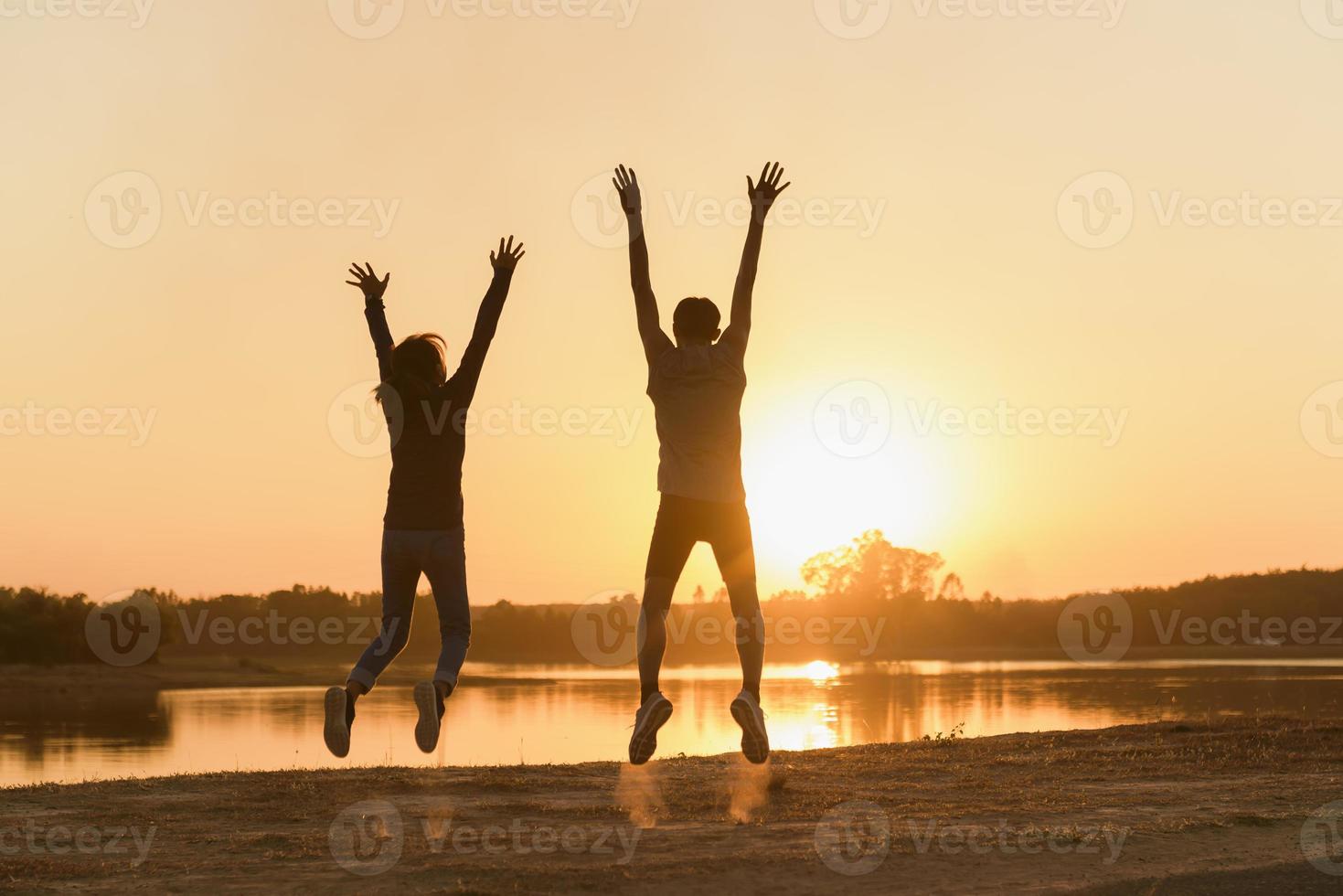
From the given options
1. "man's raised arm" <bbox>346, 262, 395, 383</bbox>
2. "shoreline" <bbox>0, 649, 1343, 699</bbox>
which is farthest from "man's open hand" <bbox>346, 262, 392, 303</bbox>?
"shoreline" <bbox>0, 649, 1343, 699</bbox>

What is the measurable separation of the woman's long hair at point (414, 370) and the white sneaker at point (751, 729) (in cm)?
261

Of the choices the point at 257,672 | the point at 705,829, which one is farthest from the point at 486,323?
the point at 257,672

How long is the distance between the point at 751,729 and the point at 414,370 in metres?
2.90

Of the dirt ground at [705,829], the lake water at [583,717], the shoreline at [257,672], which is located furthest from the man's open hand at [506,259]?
the shoreline at [257,672]

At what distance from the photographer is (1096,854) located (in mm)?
9531

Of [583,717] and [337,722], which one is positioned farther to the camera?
[583,717]

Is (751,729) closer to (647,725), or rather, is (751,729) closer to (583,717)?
(647,725)

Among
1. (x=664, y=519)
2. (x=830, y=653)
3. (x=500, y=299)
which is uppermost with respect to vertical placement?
(x=500, y=299)

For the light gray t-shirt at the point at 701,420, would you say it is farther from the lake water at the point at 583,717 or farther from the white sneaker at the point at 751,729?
the lake water at the point at 583,717

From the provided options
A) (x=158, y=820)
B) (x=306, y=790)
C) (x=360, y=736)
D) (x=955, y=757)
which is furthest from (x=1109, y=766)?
(x=360, y=736)

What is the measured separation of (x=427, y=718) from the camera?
7312 mm

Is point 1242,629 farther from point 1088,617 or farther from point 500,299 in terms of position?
point 500,299

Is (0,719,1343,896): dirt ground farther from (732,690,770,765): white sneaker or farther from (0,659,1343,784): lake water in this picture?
(0,659,1343,784): lake water

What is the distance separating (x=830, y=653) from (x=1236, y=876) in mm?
131742
